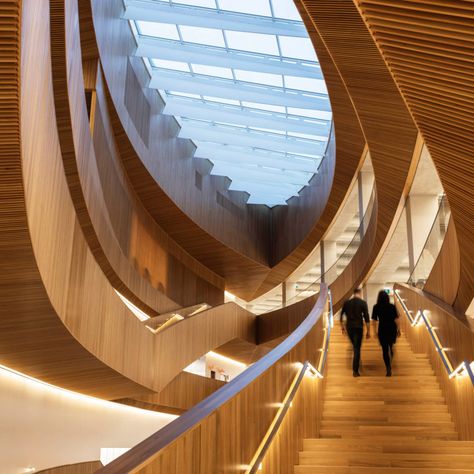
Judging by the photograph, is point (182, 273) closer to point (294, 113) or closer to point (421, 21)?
point (294, 113)

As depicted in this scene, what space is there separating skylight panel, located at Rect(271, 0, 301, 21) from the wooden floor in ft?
18.4

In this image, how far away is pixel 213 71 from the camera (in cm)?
1488

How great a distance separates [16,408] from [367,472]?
5.35 meters

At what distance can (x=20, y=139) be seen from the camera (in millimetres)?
4152

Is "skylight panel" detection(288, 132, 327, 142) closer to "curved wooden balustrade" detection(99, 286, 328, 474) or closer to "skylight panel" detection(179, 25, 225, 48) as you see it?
"skylight panel" detection(179, 25, 225, 48)

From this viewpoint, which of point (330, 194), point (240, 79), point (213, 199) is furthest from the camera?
point (213, 199)

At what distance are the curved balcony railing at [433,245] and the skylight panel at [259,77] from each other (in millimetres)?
4918

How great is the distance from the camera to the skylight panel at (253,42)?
12.8 m

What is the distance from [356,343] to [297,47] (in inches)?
261

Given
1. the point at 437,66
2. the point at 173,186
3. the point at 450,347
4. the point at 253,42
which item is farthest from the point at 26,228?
the point at 173,186

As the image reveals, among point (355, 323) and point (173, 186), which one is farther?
point (173, 186)

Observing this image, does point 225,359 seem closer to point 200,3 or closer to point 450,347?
point 200,3

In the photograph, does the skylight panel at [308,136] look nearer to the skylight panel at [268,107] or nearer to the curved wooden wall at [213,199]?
the curved wooden wall at [213,199]

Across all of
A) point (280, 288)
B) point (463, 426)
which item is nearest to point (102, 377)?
point (463, 426)
